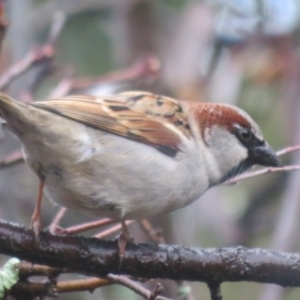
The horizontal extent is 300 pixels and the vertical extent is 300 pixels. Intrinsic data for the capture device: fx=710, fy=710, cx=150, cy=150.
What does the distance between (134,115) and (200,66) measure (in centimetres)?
316

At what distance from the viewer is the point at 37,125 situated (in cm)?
281

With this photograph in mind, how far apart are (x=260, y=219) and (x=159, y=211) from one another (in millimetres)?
3007

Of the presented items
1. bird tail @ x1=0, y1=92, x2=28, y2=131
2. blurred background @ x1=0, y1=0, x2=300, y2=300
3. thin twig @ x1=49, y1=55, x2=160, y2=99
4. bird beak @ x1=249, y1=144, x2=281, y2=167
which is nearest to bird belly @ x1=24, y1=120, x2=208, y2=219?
bird tail @ x1=0, y1=92, x2=28, y2=131

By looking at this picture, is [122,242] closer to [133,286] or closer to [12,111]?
[133,286]

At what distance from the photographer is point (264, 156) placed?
3.42 metres

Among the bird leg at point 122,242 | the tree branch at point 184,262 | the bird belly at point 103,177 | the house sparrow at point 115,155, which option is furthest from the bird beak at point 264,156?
the bird leg at point 122,242

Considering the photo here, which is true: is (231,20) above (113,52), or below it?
above

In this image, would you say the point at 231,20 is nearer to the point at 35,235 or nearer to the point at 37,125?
the point at 37,125

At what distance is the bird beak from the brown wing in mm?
343

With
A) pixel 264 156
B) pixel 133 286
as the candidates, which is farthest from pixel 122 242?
pixel 264 156

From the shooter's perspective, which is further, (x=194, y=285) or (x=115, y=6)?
(x=115, y=6)

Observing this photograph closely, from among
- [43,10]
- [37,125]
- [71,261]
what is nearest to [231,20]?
[43,10]

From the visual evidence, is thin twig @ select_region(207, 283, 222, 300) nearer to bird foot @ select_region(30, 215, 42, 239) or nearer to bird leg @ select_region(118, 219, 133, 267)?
bird leg @ select_region(118, 219, 133, 267)

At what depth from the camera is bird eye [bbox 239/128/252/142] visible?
346 cm
